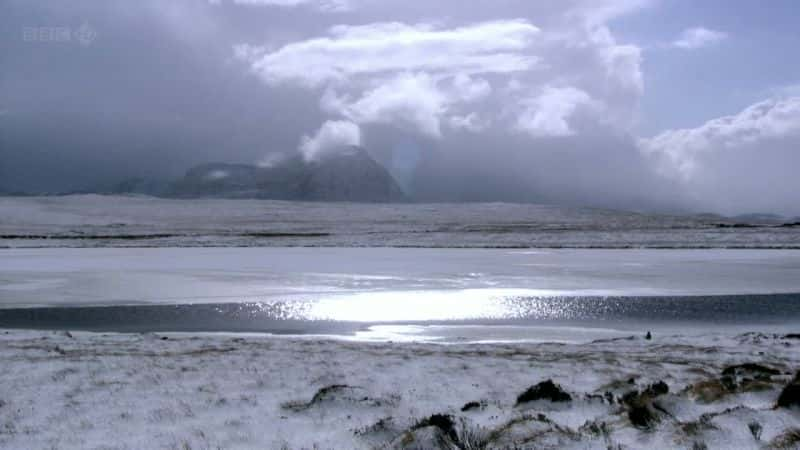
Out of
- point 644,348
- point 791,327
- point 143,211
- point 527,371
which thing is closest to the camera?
point 527,371

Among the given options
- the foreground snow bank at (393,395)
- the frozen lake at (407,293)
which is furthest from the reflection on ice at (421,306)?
the foreground snow bank at (393,395)

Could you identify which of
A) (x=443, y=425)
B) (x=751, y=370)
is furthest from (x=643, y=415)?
(x=751, y=370)

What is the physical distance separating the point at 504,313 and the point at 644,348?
441 cm

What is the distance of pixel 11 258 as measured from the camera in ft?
86.1

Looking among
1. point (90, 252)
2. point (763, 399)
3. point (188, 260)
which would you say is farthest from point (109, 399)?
point (90, 252)

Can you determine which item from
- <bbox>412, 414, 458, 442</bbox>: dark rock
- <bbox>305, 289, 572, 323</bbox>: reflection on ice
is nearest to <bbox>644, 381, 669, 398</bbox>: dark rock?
<bbox>412, 414, 458, 442</bbox>: dark rock

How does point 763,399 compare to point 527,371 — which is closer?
point 763,399

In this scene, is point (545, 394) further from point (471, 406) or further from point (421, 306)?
point (421, 306)

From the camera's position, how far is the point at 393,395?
22.0 ft

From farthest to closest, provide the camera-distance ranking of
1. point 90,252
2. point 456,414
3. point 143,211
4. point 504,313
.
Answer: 1. point 143,211
2. point 90,252
3. point 504,313
4. point 456,414

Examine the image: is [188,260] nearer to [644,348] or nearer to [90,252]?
[90,252]

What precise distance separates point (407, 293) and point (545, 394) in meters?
9.86

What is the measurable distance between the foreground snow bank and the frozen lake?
288 cm

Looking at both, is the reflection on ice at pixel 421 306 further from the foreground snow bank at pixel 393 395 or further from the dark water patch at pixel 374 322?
the foreground snow bank at pixel 393 395
